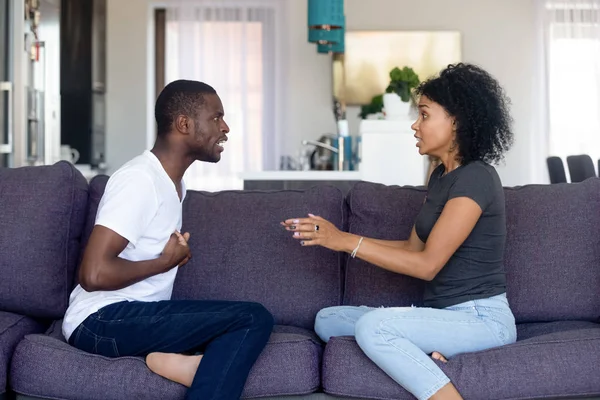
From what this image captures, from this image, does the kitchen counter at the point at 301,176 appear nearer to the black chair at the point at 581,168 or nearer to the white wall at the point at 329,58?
the black chair at the point at 581,168

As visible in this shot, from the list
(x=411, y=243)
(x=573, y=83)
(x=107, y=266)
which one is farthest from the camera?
(x=573, y=83)

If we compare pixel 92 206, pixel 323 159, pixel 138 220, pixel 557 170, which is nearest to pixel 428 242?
pixel 138 220

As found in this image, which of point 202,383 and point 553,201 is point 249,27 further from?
point 202,383

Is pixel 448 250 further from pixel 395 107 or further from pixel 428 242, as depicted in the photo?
pixel 395 107

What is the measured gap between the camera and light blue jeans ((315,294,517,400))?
198 cm

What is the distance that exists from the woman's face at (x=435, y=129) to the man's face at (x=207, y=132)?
21.8 inches

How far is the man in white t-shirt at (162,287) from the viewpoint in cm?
198

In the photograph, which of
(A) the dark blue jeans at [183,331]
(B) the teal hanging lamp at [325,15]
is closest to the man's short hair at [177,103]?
(A) the dark blue jeans at [183,331]

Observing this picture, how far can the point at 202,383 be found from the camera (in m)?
1.94

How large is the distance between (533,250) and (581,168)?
9.05ft

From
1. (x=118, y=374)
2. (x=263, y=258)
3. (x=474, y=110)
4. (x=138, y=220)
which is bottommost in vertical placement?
(x=118, y=374)

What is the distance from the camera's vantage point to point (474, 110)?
223 centimetres

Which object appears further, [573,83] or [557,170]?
[573,83]

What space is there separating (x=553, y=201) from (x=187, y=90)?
1.22 metres
